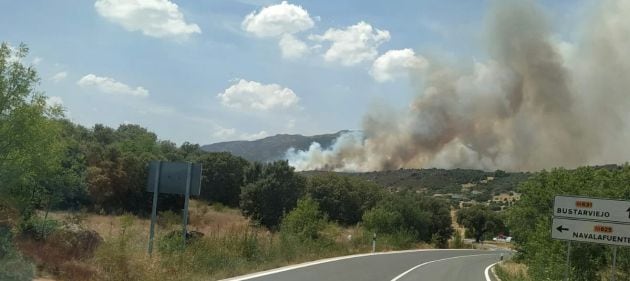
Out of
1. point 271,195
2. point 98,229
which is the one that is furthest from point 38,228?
point 271,195

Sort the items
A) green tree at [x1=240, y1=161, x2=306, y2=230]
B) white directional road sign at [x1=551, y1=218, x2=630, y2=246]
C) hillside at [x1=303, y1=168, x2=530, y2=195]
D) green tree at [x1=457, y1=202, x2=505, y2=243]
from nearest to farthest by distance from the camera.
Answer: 1. white directional road sign at [x1=551, y1=218, x2=630, y2=246]
2. green tree at [x1=240, y1=161, x2=306, y2=230]
3. green tree at [x1=457, y1=202, x2=505, y2=243]
4. hillside at [x1=303, y1=168, x2=530, y2=195]

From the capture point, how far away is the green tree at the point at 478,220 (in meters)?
88.9

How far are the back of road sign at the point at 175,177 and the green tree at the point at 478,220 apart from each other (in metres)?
80.3

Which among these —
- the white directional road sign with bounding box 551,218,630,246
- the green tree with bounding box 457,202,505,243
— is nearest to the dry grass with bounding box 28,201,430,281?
the white directional road sign with bounding box 551,218,630,246

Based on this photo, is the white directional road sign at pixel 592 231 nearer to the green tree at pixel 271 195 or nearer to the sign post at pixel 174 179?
the sign post at pixel 174 179

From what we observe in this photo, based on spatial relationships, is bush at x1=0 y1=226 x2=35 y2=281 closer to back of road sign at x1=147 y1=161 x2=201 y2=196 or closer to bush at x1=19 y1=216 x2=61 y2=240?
bush at x1=19 y1=216 x2=61 y2=240

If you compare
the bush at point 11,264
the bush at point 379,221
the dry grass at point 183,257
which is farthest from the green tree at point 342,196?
the bush at point 11,264

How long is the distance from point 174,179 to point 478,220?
81.7 m

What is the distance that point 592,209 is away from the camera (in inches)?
506

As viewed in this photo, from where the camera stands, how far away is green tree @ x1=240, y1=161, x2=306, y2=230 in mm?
59062

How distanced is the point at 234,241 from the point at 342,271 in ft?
11.2

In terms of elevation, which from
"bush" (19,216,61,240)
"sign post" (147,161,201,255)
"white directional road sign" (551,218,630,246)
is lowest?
"bush" (19,216,61,240)

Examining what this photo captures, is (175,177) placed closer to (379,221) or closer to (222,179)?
(379,221)

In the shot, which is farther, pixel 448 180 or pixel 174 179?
pixel 448 180
